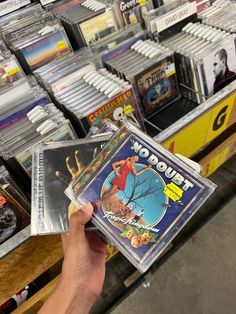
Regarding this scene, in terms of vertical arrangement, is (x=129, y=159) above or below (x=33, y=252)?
above

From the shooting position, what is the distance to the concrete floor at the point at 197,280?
1.86 metres

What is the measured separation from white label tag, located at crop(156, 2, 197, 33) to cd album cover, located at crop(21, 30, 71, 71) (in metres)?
0.47

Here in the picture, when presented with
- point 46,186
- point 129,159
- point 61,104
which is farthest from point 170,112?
point 46,186

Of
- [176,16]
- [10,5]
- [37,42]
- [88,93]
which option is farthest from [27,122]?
[10,5]

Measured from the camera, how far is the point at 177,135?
1324 millimetres

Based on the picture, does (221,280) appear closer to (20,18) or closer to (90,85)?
(90,85)

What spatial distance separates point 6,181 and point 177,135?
69cm

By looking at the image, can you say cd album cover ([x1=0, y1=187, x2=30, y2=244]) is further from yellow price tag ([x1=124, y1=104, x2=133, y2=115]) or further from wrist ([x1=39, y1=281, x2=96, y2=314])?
yellow price tag ([x1=124, y1=104, x2=133, y2=115])

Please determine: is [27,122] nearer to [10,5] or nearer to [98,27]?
[98,27]

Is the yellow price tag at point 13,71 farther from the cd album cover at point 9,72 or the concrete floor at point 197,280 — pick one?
the concrete floor at point 197,280

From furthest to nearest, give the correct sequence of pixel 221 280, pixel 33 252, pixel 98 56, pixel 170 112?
pixel 221 280
pixel 170 112
pixel 98 56
pixel 33 252

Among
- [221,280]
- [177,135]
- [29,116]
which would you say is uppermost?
[29,116]

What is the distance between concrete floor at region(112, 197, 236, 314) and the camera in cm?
186

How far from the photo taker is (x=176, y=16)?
153 centimetres
